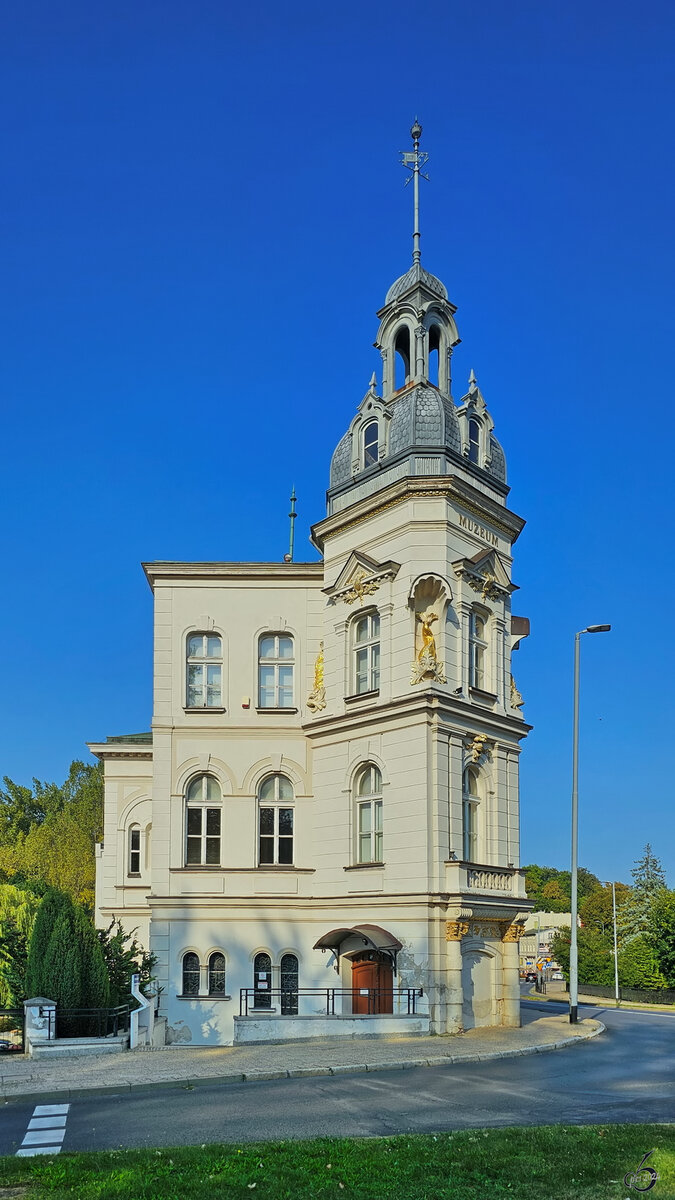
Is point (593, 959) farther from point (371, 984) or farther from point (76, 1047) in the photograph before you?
point (76, 1047)

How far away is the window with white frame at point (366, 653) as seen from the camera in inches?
1223

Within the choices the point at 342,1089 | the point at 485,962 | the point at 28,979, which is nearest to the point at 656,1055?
the point at 485,962

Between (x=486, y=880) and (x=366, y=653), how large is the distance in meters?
7.04

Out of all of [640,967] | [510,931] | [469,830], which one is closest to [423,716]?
[469,830]

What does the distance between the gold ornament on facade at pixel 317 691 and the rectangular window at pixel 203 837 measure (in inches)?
165

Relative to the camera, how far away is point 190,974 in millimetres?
31656

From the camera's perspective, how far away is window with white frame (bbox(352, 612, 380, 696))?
102ft

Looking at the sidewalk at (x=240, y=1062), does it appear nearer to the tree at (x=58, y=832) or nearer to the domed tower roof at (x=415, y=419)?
the domed tower roof at (x=415, y=419)

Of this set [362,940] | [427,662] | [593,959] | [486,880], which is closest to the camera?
[427,662]

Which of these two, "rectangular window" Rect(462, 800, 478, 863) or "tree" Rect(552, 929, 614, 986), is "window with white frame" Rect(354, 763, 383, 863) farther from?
"tree" Rect(552, 929, 614, 986)

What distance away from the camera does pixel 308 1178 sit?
10.3 m

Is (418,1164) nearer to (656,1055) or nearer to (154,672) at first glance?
(656,1055)

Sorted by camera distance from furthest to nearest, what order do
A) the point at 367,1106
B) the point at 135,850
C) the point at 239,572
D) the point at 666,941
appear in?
the point at 666,941, the point at 135,850, the point at 239,572, the point at 367,1106

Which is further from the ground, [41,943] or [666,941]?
[41,943]
